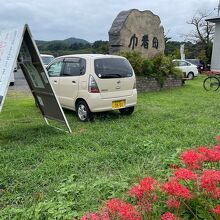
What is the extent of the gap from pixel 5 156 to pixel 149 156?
2136 millimetres

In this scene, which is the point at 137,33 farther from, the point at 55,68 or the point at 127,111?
the point at 127,111

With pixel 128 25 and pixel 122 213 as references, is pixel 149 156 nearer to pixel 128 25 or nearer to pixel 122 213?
pixel 122 213

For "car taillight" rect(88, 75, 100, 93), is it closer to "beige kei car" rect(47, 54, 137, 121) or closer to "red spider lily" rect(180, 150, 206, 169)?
"beige kei car" rect(47, 54, 137, 121)

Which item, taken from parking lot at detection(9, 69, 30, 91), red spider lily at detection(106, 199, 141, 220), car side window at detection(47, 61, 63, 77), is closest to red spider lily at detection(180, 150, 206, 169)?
red spider lily at detection(106, 199, 141, 220)

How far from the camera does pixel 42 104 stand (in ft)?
21.9

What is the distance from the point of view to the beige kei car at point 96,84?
7.10 meters

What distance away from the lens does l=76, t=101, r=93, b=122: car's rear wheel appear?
23.7 feet

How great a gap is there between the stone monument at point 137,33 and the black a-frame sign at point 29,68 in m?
7.35

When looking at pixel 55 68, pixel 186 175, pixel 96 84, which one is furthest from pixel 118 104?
pixel 186 175

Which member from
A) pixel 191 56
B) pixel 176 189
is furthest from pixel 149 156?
pixel 191 56

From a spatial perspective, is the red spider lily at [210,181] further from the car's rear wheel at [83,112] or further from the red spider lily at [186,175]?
the car's rear wheel at [83,112]

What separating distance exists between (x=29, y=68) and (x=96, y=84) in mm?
1575

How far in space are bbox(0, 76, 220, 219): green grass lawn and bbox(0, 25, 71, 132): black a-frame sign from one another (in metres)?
0.50

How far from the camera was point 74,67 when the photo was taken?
7648 millimetres
